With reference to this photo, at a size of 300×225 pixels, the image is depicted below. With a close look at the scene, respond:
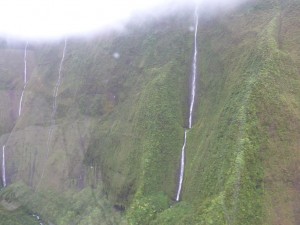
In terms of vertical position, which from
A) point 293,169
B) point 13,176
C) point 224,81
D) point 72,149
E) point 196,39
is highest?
point 196,39

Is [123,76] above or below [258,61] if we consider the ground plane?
below

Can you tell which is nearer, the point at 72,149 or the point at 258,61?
the point at 258,61

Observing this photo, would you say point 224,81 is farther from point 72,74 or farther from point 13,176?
point 13,176

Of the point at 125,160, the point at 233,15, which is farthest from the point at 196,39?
the point at 125,160

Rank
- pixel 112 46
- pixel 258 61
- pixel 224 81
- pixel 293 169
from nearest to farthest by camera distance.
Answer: pixel 293 169, pixel 258 61, pixel 224 81, pixel 112 46

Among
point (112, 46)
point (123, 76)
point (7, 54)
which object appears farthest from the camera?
point (7, 54)

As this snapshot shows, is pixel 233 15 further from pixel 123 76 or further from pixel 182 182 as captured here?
pixel 182 182
